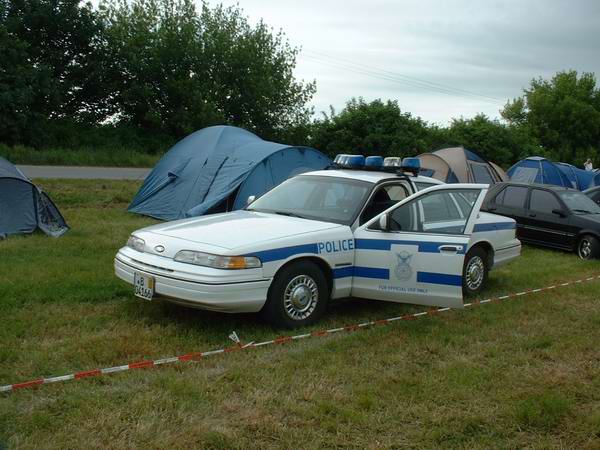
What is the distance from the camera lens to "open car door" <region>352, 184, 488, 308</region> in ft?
19.8

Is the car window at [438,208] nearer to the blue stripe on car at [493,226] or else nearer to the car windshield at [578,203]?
the blue stripe on car at [493,226]

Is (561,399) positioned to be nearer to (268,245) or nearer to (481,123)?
(268,245)

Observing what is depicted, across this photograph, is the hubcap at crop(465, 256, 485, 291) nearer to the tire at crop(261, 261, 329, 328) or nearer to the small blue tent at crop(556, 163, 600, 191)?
the tire at crop(261, 261, 329, 328)

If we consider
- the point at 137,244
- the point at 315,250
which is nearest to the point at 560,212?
the point at 315,250

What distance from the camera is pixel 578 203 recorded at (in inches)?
489

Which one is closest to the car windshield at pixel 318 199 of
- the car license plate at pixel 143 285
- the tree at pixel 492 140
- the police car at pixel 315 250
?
the police car at pixel 315 250

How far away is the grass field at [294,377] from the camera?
3.90 m

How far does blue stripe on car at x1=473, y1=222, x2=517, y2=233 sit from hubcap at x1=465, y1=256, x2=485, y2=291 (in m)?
0.36

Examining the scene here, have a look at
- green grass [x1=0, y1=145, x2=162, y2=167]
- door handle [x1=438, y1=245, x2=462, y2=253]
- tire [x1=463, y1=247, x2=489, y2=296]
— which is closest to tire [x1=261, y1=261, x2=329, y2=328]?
door handle [x1=438, y1=245, x2=462, y2=253]

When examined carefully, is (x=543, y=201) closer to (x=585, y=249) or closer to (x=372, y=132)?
(x=585, y=249)

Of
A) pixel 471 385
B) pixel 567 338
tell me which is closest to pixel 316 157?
pixel 567 338

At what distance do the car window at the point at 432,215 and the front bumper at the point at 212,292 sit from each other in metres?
1.61

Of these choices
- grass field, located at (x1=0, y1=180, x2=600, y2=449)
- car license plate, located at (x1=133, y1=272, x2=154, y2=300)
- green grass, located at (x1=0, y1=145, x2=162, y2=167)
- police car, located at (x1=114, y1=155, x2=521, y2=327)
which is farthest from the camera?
green grass, located at (x1=0, y1=145, x2=162, y2=167)

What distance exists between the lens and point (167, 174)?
13398mm
